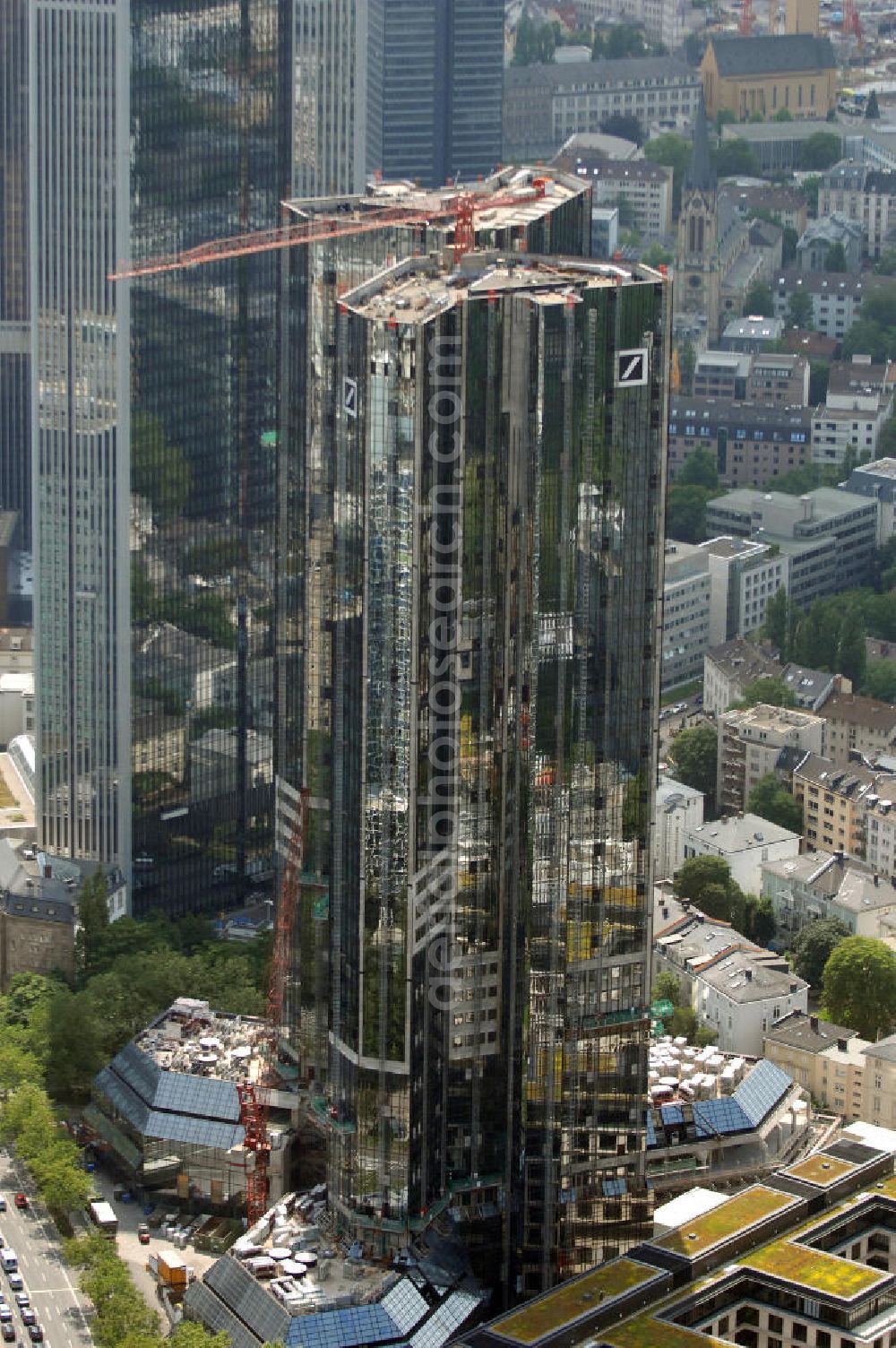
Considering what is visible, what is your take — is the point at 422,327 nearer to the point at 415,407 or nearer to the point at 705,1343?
the point at 415,407

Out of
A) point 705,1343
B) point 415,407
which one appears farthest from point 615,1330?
point 415,407

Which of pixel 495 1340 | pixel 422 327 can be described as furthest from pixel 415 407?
pixel 495 1340

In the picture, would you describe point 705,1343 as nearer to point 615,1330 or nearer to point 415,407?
point 615,1330

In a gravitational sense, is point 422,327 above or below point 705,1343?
above

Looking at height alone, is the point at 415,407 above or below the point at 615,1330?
above

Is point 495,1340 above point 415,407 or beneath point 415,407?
beneath

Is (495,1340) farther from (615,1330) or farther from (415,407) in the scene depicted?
(415,407)
